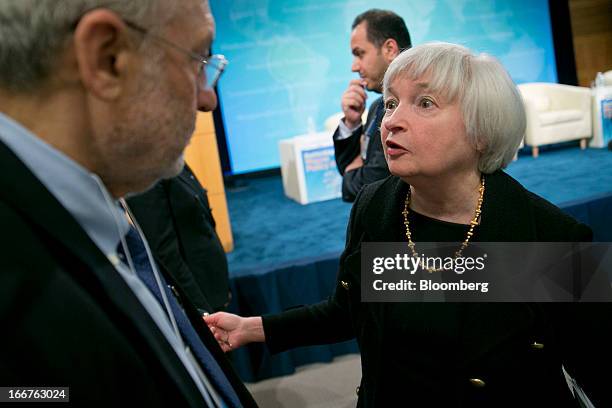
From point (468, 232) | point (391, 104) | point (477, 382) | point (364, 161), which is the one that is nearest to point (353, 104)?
point (364, 161)

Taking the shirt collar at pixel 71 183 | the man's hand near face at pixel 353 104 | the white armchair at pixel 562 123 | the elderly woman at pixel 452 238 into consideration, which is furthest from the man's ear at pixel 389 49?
the white armchair at pixel 562 123

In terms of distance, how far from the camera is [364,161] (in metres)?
2.06

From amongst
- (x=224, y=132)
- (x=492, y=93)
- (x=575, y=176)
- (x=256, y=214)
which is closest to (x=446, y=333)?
(x=492, y=93)

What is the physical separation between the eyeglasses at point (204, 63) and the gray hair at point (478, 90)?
644mm

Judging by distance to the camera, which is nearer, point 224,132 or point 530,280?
point 530,280

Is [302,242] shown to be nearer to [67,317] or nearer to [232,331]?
[232,331]

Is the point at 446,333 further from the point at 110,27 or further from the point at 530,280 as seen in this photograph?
the point at 110,27

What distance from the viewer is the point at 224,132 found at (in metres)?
7.54

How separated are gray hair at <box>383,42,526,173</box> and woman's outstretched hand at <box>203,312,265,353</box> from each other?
2.43 feet

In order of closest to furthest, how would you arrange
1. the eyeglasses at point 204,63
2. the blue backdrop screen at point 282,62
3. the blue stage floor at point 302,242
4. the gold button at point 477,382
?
the eyeglasses at point 204,63 < the gold button at point 477,382 < the blue stage floor at point 302,242 < the blue backdrop screen at point 282,62

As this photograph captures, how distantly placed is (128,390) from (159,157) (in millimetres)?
294

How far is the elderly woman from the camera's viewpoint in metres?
1.16

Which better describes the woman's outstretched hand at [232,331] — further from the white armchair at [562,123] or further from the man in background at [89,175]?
the white armchair at [562,123]
